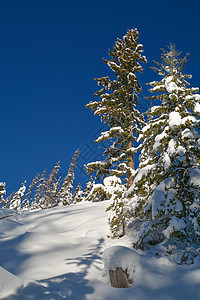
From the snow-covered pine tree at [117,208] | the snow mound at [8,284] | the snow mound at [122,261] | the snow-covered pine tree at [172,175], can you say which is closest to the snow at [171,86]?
the snow-covered pine tree at [172,175]

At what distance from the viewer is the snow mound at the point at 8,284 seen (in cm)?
246

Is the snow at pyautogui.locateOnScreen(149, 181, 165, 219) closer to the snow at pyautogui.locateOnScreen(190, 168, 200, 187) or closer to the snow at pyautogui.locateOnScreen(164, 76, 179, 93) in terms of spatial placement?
the snow at pyautogui.locateOnScreen(190, 168, 200, 187)

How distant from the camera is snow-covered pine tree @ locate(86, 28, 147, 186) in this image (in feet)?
35.5

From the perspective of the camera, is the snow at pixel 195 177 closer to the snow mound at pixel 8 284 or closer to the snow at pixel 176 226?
the snow at pixel 176 226

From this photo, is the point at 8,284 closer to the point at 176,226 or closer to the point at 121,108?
the point at 176,226

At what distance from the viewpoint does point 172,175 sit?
628 cm

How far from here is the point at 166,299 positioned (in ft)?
10.1

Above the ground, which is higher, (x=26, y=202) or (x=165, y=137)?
(x=165, y=137)

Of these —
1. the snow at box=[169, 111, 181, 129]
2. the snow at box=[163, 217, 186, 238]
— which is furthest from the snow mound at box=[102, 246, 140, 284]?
the snow at box=[169, 111, 181, 129]

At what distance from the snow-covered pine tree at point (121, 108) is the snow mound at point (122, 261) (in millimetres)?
5553

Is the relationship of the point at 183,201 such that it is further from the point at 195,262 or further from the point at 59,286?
the point at 59,286

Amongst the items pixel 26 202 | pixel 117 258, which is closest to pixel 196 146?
pixel 117 258

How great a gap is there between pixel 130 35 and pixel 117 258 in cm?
1550

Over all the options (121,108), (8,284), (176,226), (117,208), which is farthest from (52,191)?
(8,284)
